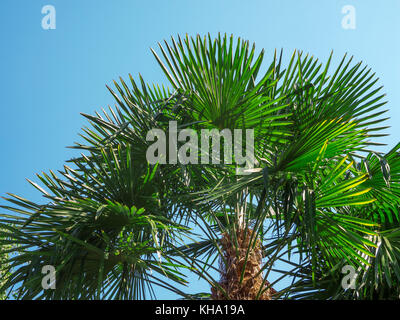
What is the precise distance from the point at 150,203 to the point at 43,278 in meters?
1.06

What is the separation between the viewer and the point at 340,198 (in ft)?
12.0

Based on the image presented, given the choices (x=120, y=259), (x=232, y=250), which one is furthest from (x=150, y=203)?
(x=232, y=250)

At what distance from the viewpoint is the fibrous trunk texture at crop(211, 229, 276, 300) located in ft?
12.7

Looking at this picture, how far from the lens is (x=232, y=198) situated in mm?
4625

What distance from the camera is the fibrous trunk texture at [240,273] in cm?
388

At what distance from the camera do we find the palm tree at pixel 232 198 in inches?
144

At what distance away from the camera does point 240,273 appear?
3949 mm

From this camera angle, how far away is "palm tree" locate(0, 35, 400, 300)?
365 centimetres

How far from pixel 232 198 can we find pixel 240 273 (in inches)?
35.7
